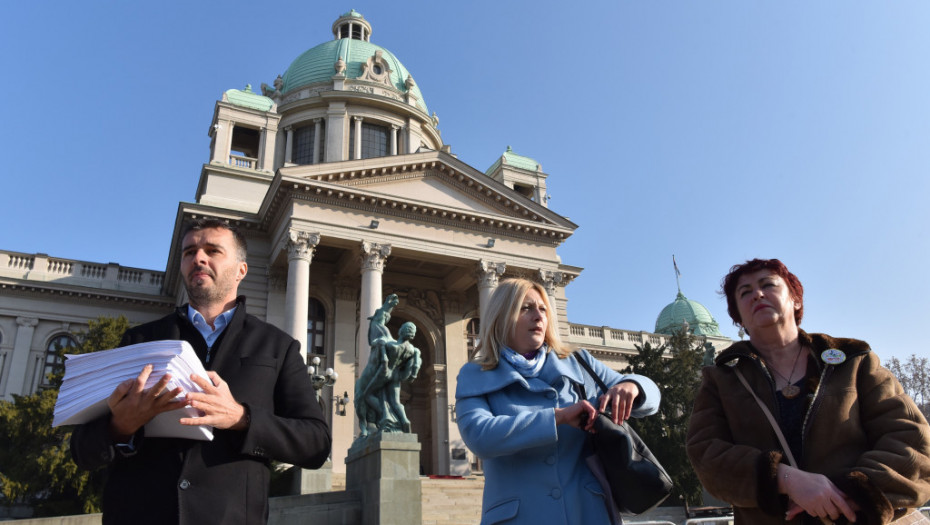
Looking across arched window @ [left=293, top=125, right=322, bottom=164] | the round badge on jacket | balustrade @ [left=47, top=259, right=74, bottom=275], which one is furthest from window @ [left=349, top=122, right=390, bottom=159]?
the round badge on jacket

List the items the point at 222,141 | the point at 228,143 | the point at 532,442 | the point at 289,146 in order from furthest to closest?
the point at 289,146, the point at 228,143, the point at 222,141, the point at 532,442

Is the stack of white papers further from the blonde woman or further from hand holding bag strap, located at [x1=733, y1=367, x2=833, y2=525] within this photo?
hand holding bag strap, located at [x1=733, y1=367, x2=833, y2=525]

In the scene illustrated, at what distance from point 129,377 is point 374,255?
21.8 metres

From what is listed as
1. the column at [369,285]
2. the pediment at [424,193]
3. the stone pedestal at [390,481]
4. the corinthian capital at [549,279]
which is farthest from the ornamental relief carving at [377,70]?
the stone pedestal at [390,481]

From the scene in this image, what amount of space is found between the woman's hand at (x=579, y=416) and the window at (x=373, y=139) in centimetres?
3491

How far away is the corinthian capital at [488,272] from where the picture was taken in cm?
2581

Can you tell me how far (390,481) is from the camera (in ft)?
40.9

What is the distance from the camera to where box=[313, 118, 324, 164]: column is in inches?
1431

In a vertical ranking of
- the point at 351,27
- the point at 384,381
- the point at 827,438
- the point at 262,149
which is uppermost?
the point at 351,27

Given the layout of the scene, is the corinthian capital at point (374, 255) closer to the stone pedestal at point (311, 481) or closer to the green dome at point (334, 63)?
the stone pedestal at point (311, 481)

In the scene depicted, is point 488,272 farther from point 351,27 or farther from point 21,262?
point 351,27

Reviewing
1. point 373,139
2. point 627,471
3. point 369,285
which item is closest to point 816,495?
point 627,471

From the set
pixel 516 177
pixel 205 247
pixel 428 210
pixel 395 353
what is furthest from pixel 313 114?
pixel 205 247

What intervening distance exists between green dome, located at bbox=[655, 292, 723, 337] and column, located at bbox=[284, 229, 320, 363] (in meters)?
34.6
